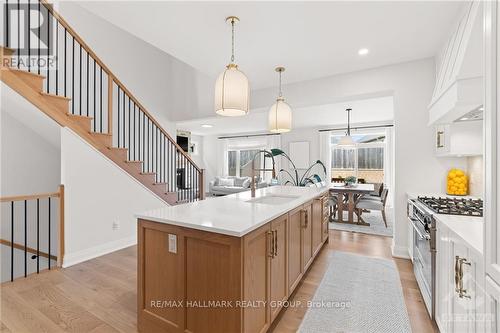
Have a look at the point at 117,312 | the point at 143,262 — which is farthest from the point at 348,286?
the point at 117,312

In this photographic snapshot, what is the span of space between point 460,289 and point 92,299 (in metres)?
2.76

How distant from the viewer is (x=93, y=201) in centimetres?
309

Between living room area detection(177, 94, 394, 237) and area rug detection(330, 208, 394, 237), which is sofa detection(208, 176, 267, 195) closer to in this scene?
living room area detection(177, 94, 394, 237)

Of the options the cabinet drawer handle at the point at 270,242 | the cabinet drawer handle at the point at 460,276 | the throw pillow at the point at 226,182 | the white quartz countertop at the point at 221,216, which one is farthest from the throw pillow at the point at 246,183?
the cabinet drawer handle at the point at 460,276

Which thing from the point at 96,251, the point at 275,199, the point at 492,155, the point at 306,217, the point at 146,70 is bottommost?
the point at 96,251

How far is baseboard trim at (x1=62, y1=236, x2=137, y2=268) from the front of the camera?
2.82 metres

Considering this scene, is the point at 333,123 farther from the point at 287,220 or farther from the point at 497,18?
the point at 497,18

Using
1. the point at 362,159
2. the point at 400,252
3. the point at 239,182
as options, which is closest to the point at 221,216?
the point at 400,252

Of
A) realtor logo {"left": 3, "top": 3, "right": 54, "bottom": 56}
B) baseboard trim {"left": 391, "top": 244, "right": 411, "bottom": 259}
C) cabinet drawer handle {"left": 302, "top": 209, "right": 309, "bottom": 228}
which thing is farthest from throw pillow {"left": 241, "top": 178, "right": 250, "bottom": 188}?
realtor logo {"left": 3, "top": 3, "right": 54, "bottom": 56}

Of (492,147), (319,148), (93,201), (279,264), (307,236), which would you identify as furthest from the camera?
(319,148)

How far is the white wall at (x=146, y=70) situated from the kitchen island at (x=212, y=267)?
3.62 m

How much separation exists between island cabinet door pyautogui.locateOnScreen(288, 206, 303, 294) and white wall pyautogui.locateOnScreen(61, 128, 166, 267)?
8.46 feet

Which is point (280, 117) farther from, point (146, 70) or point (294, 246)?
point (146, 70)

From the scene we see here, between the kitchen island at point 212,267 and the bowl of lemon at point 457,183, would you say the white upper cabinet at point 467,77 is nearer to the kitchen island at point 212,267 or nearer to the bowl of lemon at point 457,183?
the kitchen island at point 212,267
